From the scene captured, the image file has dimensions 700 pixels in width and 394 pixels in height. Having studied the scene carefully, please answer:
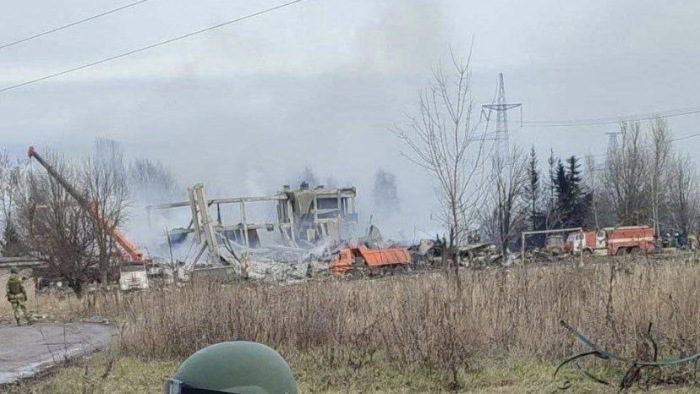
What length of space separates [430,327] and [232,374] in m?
6.82

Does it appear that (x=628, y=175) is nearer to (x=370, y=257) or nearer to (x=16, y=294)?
(x=370, y=257)

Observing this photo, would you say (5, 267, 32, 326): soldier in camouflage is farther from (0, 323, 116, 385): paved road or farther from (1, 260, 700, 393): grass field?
(1, 260, 700, 393): grass field

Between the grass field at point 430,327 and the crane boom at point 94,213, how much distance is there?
18.9 m

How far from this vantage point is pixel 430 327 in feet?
33.9

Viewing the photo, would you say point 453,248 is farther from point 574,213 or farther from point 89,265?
point 574,213

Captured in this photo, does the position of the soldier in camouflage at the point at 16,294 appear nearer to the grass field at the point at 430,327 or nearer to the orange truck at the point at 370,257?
the orange truck at the point at 370,257

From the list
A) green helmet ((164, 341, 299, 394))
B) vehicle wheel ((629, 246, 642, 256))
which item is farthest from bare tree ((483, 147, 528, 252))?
green helmet ((164, 341, 299, 394))

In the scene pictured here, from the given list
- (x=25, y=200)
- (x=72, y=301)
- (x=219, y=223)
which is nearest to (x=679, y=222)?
(x=219, y=223)

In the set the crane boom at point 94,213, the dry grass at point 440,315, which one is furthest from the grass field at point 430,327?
the crane boom at point 94,213

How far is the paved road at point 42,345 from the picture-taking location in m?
14.0

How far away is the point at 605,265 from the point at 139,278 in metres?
17.7

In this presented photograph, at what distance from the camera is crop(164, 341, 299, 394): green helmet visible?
3.73m

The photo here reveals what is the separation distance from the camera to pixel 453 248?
12.6m

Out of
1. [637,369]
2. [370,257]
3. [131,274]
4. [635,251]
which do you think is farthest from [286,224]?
[637,369]
